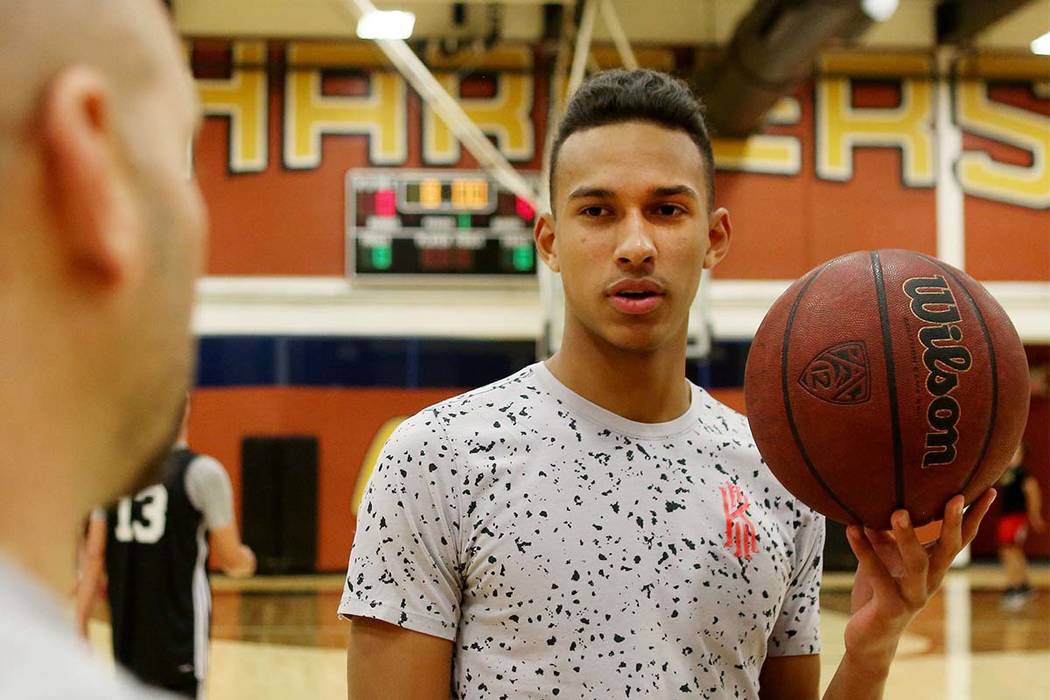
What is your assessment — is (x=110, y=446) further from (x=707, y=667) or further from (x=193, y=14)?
(x=193, y=14)

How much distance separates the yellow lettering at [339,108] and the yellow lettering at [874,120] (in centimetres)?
392

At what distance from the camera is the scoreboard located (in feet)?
32.2

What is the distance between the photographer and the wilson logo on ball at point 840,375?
1630 mm

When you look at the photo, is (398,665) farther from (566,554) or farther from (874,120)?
(874,120)

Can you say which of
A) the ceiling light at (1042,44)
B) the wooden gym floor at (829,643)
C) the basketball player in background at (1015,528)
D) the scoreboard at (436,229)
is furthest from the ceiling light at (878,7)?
the wooden gym floor at (829,643)

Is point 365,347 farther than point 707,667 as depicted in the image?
Yes

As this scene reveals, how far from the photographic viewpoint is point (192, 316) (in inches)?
23.8

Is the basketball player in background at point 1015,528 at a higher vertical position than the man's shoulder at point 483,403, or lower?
lower

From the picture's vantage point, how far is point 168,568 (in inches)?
157

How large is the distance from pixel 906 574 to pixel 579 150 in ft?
2.68

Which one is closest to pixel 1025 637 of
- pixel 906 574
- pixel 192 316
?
pixel 906 574

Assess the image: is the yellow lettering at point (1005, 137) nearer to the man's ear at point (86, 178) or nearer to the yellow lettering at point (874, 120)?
the yellow lettering at point (874, 120)

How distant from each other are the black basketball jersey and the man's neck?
2.52m

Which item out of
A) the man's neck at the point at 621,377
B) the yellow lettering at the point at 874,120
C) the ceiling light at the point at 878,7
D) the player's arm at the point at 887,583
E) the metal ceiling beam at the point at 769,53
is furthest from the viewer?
the yellow lettering at the point at 874,120
